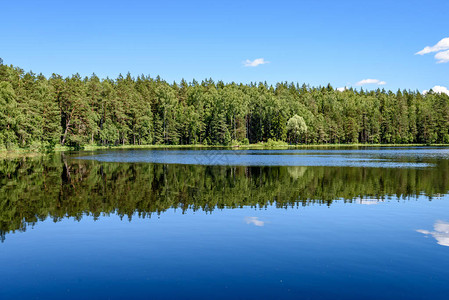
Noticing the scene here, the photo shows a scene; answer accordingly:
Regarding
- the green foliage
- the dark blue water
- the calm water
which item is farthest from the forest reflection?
the green foliage

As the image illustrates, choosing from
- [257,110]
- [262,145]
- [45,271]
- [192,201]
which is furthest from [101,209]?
[257,110]

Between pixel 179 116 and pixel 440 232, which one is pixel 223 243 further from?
pixel 179 116

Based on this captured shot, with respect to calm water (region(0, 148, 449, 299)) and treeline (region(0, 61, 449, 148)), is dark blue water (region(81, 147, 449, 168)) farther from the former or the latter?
treeline (region(0, 61, 449, 148))

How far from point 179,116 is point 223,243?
5593 inches

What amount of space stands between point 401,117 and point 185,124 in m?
108

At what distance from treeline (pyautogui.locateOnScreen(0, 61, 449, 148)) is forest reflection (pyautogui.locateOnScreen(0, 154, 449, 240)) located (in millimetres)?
57674

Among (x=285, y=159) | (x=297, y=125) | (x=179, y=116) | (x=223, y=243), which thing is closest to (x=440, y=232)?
(x=223, y=243)

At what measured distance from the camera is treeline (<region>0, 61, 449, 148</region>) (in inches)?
3957

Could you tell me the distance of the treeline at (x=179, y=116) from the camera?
10050cm

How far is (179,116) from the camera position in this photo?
15512 cm

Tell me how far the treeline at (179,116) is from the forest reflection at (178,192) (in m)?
57.7

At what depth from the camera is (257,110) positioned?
166m

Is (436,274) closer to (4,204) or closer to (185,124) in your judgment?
(4,204)

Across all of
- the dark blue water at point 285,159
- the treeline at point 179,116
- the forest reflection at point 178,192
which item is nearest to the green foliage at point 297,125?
the treeline at point 179,116
